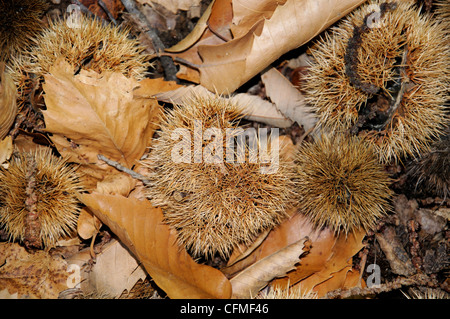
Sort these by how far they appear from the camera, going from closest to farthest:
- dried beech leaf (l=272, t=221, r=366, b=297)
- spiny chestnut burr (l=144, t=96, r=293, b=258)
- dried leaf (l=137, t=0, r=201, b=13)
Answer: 1. spiny chestnut burr (l=144, t=96, r=293, b=258)
2. dried beech leaf (l=272, t=221, r=366, b=297)
3. dried leaf (l=137, t=0, r=201, b=13)

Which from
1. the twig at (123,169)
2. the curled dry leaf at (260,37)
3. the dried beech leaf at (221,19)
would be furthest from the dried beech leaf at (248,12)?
the twig at (123,169)

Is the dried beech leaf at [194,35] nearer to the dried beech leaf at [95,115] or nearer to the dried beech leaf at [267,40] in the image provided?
the dried beech leaf at [267,40]

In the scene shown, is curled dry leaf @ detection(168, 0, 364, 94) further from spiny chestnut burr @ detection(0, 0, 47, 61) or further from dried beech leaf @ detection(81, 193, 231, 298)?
spiny chestnut burr @ detection(0, 0, 47, 61)

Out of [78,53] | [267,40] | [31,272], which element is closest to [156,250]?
[31,272]

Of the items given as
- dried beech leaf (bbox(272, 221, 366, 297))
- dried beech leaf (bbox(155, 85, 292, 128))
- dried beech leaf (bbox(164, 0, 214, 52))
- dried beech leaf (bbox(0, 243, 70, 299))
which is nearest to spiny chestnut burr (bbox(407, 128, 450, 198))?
dried beech leaf (bbox(272, 221, 366, 297))

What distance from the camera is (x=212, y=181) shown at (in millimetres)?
1854

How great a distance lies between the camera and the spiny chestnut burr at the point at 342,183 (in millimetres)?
1979

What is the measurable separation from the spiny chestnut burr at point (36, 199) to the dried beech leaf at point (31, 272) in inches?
3.9

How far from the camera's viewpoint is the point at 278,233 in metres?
2.15

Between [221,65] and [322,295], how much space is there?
137 centimetres

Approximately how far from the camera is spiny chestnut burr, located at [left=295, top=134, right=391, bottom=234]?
1979 mm

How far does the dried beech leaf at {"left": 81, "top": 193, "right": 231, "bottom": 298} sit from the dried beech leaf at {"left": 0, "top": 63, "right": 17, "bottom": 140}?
25.3 inches

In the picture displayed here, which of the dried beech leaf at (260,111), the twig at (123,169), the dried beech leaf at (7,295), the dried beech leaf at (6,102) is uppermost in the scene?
the dried beech leaf at (6,102)

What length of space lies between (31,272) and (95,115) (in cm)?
90
